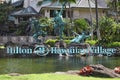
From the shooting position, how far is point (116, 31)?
141ft

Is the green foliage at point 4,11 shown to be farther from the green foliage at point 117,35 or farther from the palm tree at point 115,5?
the green foliage at point 117,35

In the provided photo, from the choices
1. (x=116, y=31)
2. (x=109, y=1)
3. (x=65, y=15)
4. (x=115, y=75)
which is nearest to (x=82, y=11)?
(x=65, y=15)

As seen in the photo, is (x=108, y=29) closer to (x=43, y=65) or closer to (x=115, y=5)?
(x=115, y=5)

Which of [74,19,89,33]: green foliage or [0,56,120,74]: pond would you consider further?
[74,19,89,33]: green foliage

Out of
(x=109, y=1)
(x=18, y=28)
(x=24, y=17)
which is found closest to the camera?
(x=109, y=1)

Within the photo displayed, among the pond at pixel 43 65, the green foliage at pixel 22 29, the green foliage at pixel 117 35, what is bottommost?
the pond at pixel 43 65

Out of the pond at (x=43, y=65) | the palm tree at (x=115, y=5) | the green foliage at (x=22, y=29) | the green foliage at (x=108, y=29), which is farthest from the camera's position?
the green foliage at (x=22, y=29)

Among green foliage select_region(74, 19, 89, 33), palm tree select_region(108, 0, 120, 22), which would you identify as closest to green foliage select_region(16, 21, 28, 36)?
green foliage select_region(74, 19, 89, 33)

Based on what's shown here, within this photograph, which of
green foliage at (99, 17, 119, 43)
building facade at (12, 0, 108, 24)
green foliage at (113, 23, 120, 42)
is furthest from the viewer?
building facade at (12, 0, 108, 24)

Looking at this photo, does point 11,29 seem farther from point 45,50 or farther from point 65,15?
point 45,50

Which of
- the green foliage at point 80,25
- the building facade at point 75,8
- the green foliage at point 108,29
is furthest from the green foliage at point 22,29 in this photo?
the green foliage at point 108,29

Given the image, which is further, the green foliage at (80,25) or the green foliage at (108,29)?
the green foliage at (80,25)

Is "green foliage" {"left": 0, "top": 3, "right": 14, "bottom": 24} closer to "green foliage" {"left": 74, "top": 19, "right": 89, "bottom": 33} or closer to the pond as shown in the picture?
"green foliage" {"left": 74, "top": 19, "right": 89, "bottom": 33}

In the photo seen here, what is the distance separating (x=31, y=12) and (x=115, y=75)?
51.8m
